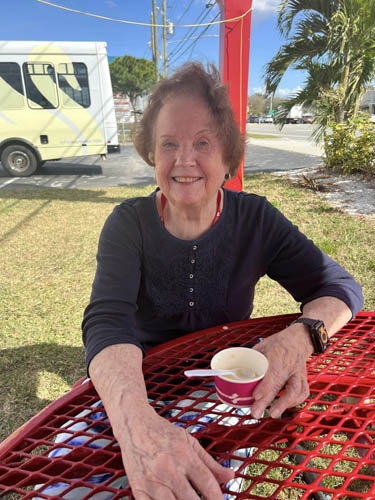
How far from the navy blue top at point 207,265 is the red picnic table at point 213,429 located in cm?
15

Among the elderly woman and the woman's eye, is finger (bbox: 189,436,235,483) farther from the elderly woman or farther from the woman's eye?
the woman's eye

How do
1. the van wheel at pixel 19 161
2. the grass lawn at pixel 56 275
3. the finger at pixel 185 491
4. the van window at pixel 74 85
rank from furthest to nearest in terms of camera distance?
the van wheel at pixel 19 161 → the van window at pixel 74 85 → the grass lawn at pixel 56 275 → the finger at pixel 185 491

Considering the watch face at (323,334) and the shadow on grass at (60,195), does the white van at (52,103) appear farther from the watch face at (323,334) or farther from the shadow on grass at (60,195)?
the watch face at (323,334)

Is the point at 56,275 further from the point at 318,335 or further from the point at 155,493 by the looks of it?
the point at 155,493

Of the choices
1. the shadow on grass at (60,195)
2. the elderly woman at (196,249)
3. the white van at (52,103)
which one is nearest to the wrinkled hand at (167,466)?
the elderly woman at (196,249)

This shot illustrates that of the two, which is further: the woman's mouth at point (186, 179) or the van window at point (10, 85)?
the van window at point (10, 85)

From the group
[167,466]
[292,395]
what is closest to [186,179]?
[292,395]

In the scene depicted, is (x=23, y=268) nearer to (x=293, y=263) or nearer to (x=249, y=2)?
(x=293, y=263)

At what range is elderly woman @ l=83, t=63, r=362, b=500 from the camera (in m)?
1.21

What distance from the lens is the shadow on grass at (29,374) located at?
84.0 inches

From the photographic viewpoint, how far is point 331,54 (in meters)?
7.93

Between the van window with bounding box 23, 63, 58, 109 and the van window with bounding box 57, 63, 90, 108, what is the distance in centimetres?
21

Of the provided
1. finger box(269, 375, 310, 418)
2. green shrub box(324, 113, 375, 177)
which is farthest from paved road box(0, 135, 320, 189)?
finger box(269, 375, 310, 418)

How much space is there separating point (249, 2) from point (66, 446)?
4758mm
